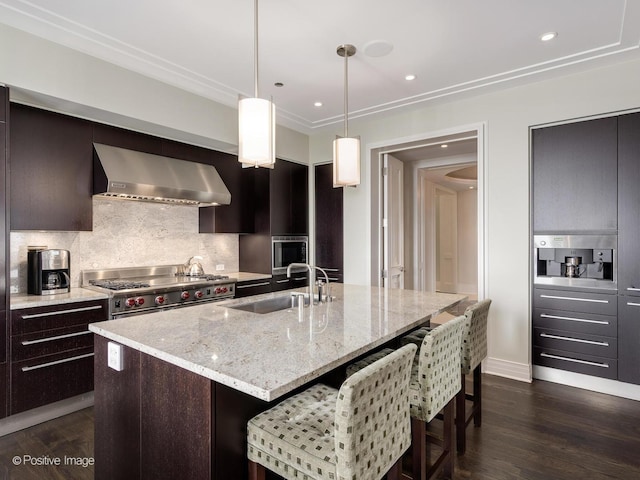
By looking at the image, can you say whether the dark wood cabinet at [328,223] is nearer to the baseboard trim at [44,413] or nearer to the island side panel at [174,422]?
the baseboard trim at [44,413]

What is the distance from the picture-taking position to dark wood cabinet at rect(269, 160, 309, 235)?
452cm

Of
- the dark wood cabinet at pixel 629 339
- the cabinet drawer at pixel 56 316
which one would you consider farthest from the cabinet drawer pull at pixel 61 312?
the dark wood cabinet at pixel 629 339

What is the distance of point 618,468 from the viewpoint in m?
2.10

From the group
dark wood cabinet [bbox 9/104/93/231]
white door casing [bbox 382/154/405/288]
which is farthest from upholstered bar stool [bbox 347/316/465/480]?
white door casing [bbox 382/154/405/288]

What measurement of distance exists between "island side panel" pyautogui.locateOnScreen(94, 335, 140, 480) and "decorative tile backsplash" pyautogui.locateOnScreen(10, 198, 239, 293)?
177 centimetres

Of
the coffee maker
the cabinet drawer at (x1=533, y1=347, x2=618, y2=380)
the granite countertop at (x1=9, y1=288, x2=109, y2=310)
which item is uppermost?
the coffee maker

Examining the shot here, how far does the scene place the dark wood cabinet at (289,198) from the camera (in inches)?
178

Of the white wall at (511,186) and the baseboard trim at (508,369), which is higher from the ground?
the white wall at (511,186)

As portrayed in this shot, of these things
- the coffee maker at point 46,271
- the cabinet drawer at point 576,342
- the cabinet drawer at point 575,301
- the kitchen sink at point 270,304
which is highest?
the coffee maker at point 46,271

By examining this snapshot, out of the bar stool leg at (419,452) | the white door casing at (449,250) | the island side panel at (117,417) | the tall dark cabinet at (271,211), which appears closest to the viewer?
the island side panel at (117,417)

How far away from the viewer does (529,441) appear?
2371 millimetres

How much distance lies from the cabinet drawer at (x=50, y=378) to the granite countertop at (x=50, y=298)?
382 millimetres

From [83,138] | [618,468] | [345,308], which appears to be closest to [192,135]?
[83,138]

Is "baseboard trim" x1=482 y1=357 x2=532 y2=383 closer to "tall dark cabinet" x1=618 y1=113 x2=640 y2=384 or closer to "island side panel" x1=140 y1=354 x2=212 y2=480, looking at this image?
"tall dark cabinet" x1=618 y1=113 x2=640 y2=384
